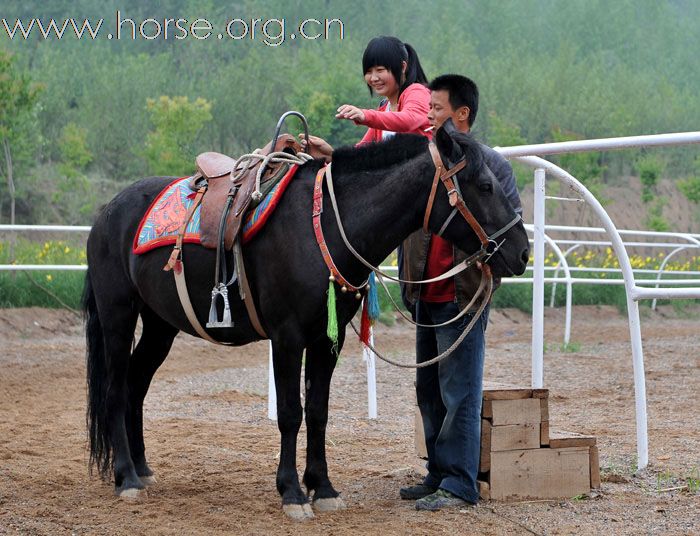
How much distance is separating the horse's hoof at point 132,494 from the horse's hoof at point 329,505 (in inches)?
36.4

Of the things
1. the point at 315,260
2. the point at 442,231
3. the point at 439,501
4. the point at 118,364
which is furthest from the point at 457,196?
the point at 118,364

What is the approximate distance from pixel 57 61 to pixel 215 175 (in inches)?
1239

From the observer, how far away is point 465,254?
413cm

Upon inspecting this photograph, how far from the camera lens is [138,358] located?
5.18 meters

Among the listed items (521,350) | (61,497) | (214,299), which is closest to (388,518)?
(214,299)

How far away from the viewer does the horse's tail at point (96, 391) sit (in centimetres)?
491

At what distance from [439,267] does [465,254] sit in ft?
0.56

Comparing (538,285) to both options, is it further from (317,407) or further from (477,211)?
(317,407)

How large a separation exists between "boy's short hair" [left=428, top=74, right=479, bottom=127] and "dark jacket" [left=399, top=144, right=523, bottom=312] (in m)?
0.23

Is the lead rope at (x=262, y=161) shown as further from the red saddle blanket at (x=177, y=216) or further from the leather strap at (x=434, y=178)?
the leather strap at (x=434, y=178)

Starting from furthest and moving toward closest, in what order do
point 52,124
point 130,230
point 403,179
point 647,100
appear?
point 647,100 < point 52,124 < point 130,230 < point 403,179

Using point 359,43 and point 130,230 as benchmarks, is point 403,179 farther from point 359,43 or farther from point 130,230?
point 359,43

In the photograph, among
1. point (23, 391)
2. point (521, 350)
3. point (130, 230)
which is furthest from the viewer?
point (521, 350)

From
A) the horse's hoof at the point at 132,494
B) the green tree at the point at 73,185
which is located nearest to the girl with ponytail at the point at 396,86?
the horse's hoof at the point at 132,494
